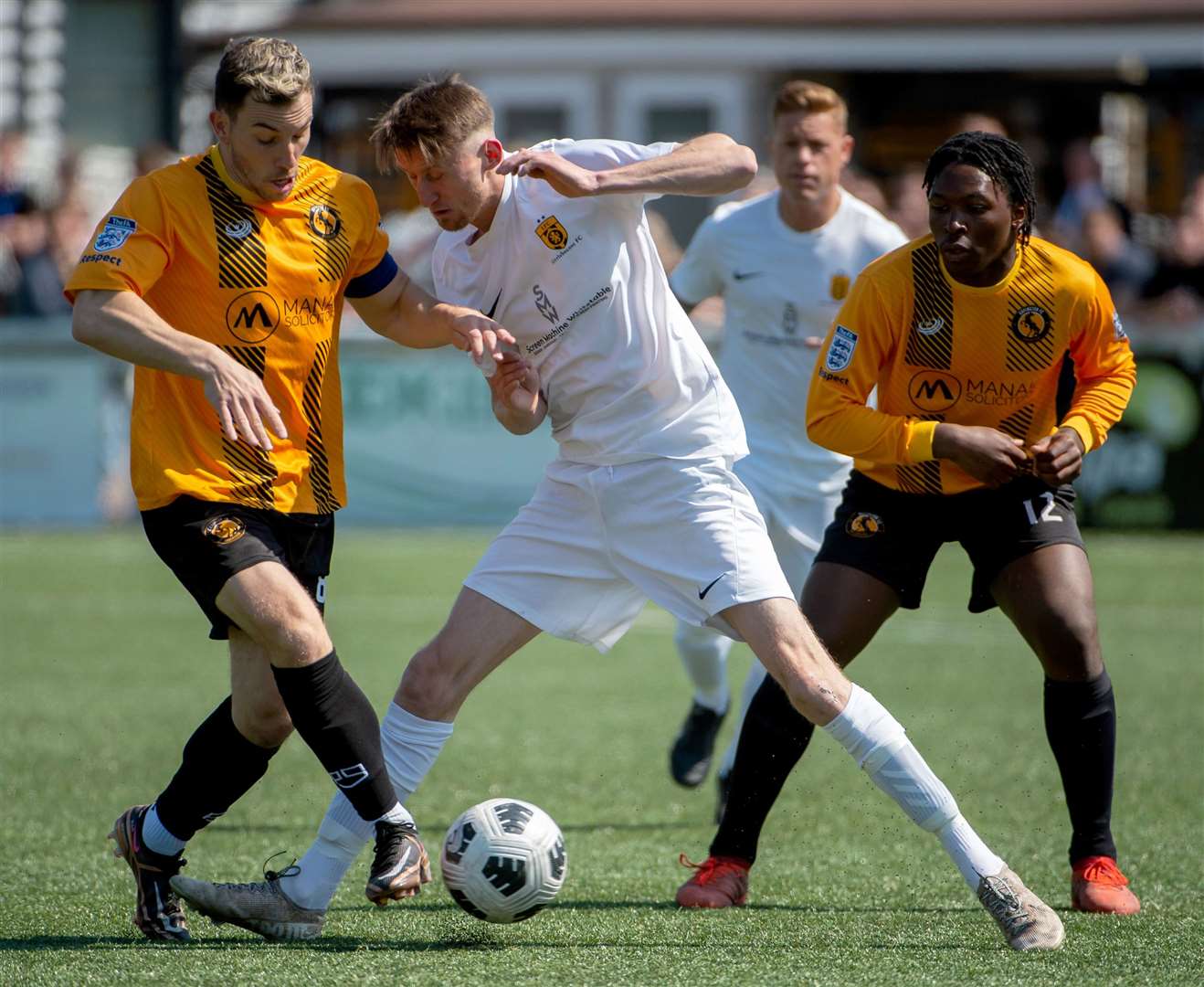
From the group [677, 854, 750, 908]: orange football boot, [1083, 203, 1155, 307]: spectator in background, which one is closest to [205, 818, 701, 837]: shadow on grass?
[677, 854, 750, 908]: orange football boot

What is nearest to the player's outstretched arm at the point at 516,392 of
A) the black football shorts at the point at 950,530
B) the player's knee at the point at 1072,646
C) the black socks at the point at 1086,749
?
the black football shorts at the point at 950,530

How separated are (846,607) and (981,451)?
2.14 feet

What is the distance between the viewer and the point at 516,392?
16.9ft

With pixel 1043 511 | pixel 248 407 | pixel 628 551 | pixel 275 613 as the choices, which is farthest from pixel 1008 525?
pixel 248 407

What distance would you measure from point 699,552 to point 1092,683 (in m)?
1.33

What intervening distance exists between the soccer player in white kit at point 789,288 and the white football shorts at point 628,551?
70.8 inches

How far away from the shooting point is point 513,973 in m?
4.65

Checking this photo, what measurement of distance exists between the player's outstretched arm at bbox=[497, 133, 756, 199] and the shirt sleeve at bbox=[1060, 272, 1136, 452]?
3.64 feet

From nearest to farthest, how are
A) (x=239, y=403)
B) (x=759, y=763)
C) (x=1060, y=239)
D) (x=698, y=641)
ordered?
(x=239, y=403), (x=759, y=763), (x=698, y=641), (x=1060, y=239)

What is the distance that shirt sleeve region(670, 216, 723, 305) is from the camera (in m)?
7.18

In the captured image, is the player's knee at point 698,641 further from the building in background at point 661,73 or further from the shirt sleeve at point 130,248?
the building in background at point 661,73

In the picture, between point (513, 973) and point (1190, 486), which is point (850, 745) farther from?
point (1190, 486)

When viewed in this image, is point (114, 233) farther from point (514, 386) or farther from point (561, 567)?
point (561, 567)

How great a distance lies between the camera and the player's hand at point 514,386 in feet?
16.9
